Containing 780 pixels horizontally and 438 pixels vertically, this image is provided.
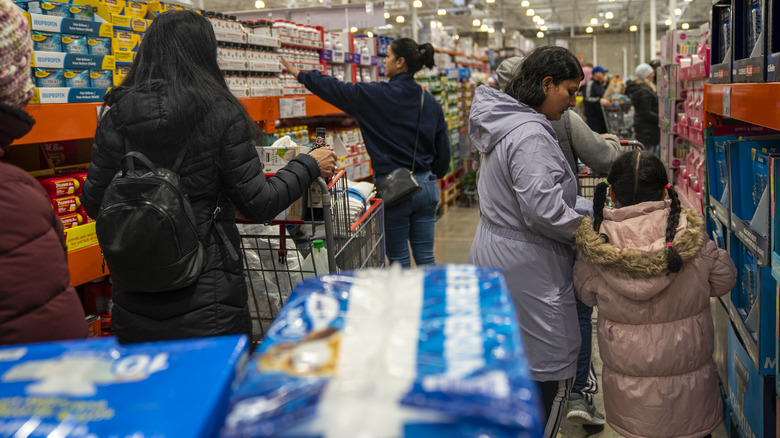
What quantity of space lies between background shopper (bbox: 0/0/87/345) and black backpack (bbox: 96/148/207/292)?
63 centimetres

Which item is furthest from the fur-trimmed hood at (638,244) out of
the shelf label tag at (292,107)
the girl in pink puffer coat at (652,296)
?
the shelf label tag at (292,107)

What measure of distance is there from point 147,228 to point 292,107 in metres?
2.79

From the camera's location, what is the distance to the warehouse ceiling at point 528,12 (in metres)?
19.3

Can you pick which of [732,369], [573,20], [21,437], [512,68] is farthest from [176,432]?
[573,20]

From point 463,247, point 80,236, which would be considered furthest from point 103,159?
point 463,247

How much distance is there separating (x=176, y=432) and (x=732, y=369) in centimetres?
271

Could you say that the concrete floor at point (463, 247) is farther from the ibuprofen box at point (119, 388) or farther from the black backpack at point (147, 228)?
the ibuprofen box at point (119, 388)

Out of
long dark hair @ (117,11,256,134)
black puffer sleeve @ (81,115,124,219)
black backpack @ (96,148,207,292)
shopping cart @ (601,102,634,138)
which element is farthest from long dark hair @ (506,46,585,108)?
shopping cart @ (601,102,634,138)

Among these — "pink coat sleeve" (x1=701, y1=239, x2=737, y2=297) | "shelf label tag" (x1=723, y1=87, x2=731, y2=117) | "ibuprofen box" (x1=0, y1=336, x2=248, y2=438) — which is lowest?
"pink coat sleeve" (x1=701, y1=239, x2=737, y2=297)

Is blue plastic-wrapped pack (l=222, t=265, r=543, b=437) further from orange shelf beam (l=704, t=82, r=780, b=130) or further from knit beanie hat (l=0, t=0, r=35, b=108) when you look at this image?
orange shelf beam (l=704, t=82, r=780, b=130)

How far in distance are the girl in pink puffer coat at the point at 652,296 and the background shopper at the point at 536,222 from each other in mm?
113

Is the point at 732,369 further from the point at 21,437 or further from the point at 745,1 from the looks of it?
the point at 21,437

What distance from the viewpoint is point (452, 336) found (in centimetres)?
80

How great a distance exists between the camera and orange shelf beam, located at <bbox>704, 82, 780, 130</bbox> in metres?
1.67
